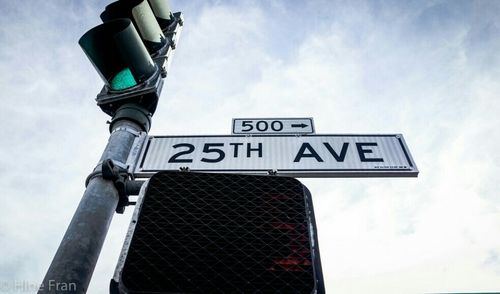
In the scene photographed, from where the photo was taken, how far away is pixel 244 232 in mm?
1648

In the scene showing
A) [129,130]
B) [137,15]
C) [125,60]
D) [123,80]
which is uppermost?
[137,15]

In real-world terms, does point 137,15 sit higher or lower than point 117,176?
higher

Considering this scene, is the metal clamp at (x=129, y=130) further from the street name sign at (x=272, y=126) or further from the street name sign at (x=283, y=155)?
the street name sign at (x=272, y=126)

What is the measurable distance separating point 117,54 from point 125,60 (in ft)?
1.12

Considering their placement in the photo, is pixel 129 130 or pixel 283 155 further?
pixel 283 155

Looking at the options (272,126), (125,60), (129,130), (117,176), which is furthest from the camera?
(272,126)

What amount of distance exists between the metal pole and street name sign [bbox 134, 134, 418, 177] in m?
0.41

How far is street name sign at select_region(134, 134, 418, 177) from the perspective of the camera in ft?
8.35

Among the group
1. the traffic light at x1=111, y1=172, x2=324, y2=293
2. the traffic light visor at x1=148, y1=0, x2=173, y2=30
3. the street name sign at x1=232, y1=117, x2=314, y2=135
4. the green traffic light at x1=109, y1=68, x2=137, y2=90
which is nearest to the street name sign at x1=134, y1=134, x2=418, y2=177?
the street name sign at x1=232, y1=117, x2=314, y2=135

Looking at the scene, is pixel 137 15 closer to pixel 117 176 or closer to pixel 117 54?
pixel 117 54

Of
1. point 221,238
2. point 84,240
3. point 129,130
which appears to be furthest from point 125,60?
point 221,238

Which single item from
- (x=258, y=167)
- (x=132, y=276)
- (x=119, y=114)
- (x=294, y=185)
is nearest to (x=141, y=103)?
(x=119, y=114)

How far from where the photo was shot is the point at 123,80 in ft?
8.90

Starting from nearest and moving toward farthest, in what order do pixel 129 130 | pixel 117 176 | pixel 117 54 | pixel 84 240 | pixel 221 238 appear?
pixel 221 238 < pixel 84 240 < pixel 117 176 < pixel 129 130 < pixel 117 54
